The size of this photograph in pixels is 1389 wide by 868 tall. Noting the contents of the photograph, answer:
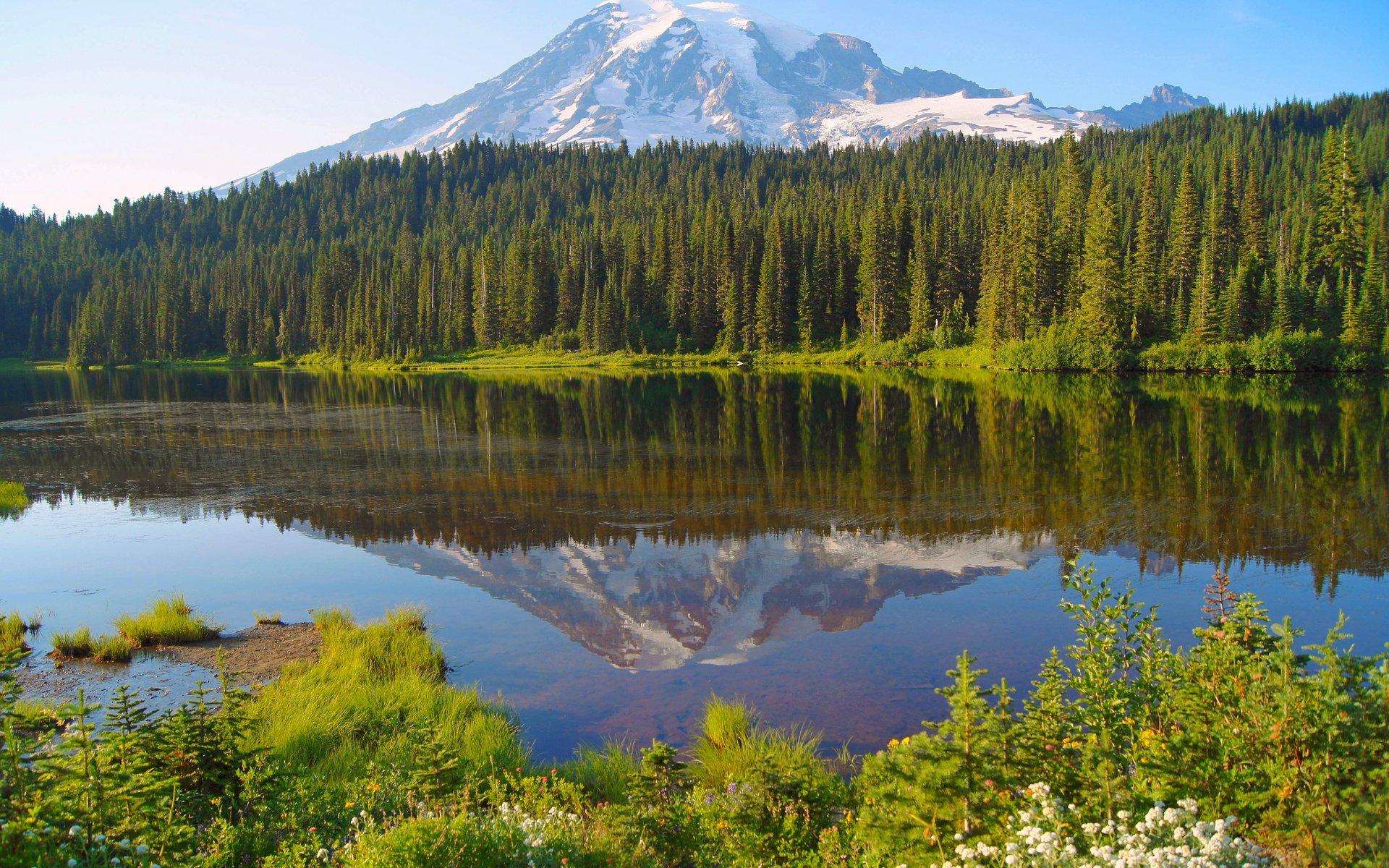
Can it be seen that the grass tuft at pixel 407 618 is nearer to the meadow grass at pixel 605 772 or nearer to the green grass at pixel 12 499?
the meadow grass at pixel 605 772

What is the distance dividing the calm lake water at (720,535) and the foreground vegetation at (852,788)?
2503 millimetres

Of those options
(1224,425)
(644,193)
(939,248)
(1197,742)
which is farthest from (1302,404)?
(644,193)

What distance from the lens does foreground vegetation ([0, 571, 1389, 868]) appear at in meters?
5.83

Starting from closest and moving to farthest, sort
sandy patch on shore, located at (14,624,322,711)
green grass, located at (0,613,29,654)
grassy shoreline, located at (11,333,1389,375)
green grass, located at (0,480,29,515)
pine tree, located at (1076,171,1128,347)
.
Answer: sandy patch on shore, located at (14,624,322,711), green grass, located at (0,613,29,654), green grass, located at (0,480,29,515), grassy shoreline, located at (11,333,1389,375), pine tree, located at (1076,171,1128,347)

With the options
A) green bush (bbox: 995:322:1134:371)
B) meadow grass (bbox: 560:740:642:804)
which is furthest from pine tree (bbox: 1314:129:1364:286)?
meadow grass (bbox: 560:740:642:804)

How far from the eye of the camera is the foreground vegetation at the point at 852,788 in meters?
5.83

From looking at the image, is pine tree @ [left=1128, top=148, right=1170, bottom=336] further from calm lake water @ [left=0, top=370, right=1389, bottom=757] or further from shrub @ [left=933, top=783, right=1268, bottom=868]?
shrub @ [left=933, top=783, right=1268, bottom=868]

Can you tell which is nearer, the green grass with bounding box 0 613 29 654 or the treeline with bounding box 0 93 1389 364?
the green grass with bounding box 0 613 29 654

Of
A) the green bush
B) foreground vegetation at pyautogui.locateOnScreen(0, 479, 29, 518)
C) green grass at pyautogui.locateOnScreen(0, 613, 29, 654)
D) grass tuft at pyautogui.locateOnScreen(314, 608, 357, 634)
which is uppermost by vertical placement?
the green bush

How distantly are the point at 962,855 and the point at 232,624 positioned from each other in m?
14.0

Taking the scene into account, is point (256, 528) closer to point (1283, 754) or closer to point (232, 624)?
point (232, 624)

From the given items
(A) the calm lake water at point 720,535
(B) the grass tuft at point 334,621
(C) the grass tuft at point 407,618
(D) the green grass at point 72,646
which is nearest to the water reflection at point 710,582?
(A) the calm lake water at point 720,535

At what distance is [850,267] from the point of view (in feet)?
363

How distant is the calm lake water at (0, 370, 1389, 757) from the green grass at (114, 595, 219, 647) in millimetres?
1294
